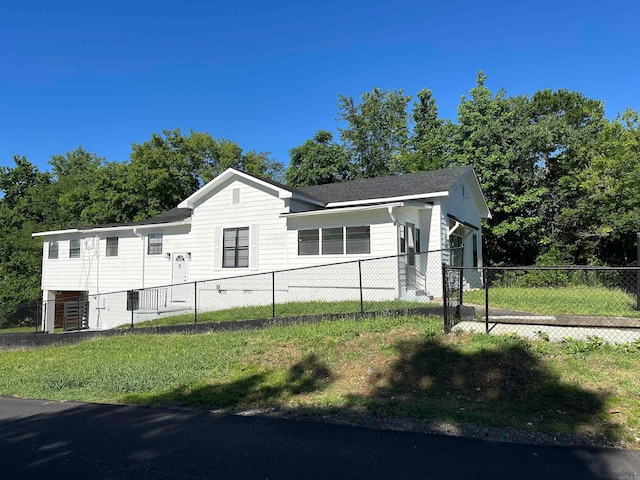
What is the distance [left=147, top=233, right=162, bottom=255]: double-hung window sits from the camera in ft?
62.0

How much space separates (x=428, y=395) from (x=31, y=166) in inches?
1763

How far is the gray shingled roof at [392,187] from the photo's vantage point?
50.9 ft

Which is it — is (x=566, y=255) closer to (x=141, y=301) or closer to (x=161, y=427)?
(x=141, y=301)

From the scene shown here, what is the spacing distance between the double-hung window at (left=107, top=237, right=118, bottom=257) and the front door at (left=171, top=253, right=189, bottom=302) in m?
4.06

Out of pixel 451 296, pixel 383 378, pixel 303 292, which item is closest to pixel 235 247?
pixel 303 292

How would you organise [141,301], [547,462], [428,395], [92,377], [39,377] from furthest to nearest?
[141,301], [39,377], [92,377], [428,395], [547,462]

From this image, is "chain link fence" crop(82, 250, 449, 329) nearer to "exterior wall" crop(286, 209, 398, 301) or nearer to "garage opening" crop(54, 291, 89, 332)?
"exterior wall" crop(286, 209, 398, 301)

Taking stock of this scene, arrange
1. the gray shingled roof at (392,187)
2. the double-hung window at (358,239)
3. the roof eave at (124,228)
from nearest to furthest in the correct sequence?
the double-hung window at (358,239) < the gray shingled roof at (392,187) < the roof eave at (124,228)

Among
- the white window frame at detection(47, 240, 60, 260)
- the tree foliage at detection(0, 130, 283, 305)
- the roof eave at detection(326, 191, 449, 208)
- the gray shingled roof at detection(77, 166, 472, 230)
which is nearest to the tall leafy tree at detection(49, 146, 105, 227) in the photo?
the tree foliage at detection(0, 130, 283, 305)

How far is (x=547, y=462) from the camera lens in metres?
3.88

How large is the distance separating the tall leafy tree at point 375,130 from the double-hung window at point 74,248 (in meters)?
20.4

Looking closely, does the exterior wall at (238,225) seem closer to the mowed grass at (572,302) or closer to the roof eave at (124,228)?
the roof eave at (124,228)

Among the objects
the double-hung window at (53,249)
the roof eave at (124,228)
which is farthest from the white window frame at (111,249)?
the double-hung window at (53,249)

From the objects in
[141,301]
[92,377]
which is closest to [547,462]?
[92,377]
